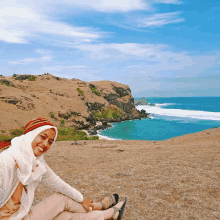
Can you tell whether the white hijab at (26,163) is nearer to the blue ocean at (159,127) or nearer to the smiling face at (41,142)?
the smiling face at (41,142)

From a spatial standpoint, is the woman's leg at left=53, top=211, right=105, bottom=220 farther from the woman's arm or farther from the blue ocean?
the blue ocean

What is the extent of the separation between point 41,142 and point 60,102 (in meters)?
42.6

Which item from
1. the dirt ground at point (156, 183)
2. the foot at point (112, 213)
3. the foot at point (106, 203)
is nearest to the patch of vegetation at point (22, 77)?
the dirt ground at point (156, 183)

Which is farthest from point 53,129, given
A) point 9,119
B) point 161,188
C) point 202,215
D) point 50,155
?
point 9,119

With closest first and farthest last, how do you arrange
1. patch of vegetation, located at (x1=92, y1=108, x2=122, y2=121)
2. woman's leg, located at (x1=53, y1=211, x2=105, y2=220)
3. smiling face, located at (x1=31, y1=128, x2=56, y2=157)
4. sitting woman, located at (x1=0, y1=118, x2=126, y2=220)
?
sitting woman, located at (x1=0, y1=118, x2=126, y2=220) < smiling face, located at (x1=31, y1=128, x2=56, y2=157) < woman's leg, located at (x1=53, y1=211, x2=105, y2=220) < patch of vegetation, located at (x1=92, y1=108, x2=122, y2=121)

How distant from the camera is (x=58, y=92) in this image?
5312cm

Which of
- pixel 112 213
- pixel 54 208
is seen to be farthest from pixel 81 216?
pixel 112 213

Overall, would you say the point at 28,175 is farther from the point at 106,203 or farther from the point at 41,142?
the point at 106,203

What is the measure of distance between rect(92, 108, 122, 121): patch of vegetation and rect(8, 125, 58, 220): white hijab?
50286 mm

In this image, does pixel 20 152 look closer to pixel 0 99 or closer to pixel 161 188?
pixel 161 188

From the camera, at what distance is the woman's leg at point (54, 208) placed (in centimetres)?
334

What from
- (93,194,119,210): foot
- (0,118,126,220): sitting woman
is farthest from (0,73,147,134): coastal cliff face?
(0,118,126,220): sitting woman

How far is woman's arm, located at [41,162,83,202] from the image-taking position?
343 centimetres

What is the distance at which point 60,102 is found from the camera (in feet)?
145
